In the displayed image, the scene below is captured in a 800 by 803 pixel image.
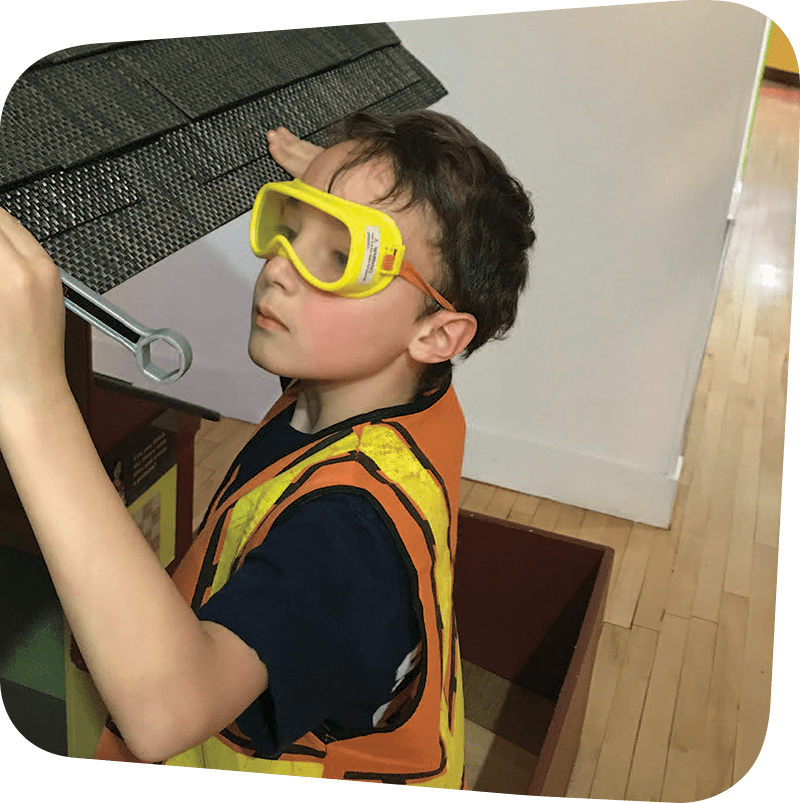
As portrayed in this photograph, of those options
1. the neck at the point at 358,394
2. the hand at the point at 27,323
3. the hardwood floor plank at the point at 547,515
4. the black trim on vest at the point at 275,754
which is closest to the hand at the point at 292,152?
the neck at the point at 358,394

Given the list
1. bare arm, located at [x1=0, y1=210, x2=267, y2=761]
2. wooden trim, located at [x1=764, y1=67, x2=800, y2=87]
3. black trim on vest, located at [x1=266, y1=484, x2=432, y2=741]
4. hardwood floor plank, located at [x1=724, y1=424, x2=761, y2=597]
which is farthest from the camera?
hardwood floor plank, located at [x1=724, y1=424, x2=761, y2=597]

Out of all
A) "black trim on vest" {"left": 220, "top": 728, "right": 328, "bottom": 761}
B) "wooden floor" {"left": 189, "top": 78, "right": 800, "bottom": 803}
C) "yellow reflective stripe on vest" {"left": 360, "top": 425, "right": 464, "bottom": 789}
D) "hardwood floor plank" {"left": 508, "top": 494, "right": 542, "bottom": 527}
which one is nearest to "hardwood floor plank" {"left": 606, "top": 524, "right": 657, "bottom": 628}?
"wooden floor" {"left": 189, "top": 78, "right": 800, "bottom": 803}

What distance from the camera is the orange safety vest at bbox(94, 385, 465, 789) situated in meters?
Answer: 0.73

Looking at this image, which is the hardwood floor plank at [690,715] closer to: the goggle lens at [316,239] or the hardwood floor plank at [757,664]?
the hardwood floor plank at [757,664]

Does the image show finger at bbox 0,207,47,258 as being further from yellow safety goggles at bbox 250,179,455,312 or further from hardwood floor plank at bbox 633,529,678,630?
hardwood floor plank at bbox 633,529,678,630

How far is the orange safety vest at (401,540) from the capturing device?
28.6 inches

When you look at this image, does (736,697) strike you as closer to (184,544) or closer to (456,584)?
(456,584)

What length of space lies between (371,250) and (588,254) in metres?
0.25

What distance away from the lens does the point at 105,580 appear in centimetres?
58

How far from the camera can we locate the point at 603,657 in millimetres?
944

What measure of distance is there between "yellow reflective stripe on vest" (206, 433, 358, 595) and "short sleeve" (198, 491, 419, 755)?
6 cm

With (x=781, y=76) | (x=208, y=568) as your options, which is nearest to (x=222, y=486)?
(x=208, y=568)

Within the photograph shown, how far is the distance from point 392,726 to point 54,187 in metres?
0.57

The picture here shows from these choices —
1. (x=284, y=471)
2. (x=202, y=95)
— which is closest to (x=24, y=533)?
(x=284, y=471)
